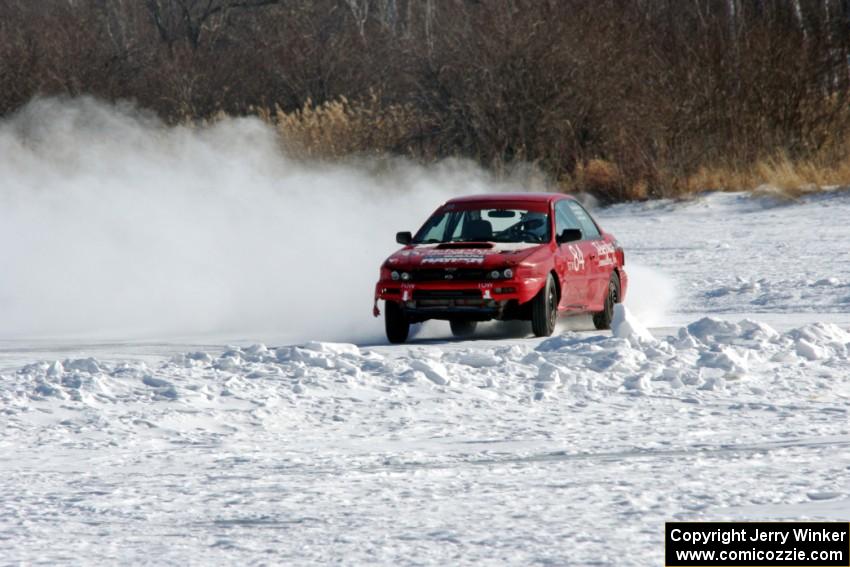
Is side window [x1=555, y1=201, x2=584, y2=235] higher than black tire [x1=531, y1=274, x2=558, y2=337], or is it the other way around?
side window [x1=555, y1=201, x2=584, y2=235]

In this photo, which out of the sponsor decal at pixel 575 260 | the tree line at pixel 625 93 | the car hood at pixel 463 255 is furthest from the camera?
the tree line at pixel 625 93

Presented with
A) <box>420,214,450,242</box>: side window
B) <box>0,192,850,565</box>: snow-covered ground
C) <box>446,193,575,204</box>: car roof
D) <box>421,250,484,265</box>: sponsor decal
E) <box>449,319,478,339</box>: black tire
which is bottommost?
<box>449,319,478,339</box>: black tire

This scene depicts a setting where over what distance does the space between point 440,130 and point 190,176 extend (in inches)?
326

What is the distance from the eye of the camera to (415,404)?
10289mm

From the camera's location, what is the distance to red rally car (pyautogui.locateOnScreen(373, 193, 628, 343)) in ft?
45.0

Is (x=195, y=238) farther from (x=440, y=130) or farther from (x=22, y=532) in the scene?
(x=22, y=532)

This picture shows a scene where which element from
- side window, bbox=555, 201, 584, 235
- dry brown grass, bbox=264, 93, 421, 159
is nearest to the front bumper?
side window, bbox=555, 201, 584, 235

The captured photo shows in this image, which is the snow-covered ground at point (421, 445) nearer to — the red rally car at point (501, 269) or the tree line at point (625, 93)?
the red rally car at point (501, 269)

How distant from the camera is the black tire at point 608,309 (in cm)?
1529

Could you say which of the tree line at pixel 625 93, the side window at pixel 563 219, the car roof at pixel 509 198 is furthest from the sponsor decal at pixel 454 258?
the tree line at pixel 625 93

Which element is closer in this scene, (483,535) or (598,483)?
(483,535)

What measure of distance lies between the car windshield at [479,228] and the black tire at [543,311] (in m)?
0.62

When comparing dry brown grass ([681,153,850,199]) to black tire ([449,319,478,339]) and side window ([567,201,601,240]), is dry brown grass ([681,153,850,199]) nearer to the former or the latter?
side window ([567,201,601,240])

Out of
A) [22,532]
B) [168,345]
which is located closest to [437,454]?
[22,532]
